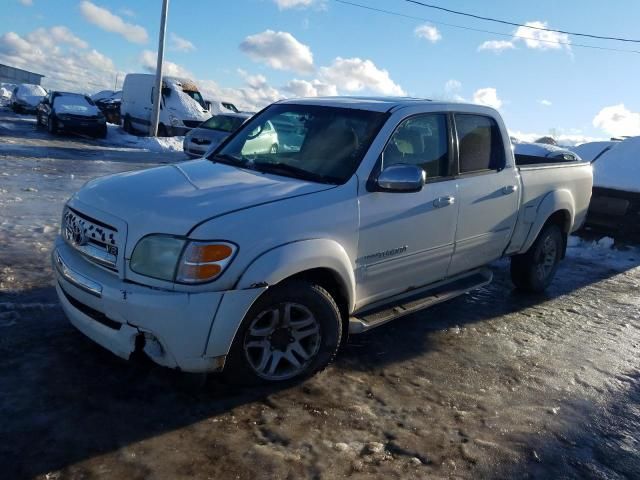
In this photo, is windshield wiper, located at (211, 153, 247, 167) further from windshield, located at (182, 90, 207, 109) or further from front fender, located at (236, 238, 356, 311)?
windshield, located at (182, 90, 207, 109)

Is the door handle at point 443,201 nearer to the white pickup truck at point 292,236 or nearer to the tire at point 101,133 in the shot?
the white pickup truck at point 292,236

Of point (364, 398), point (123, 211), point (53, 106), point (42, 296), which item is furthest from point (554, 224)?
point (53, 106)

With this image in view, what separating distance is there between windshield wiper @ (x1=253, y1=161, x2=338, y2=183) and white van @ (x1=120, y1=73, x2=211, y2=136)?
20.4 meters

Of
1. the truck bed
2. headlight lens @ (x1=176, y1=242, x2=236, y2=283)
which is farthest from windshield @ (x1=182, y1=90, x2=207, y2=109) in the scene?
headlight lens @ (x1=176, y1=242, x2=236, y2=283)

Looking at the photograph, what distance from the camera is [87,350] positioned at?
3.78 m

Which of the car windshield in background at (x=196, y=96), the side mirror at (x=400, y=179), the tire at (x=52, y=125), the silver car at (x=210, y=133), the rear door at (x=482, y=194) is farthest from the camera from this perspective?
the car windshield in background at (x=196, y=96)

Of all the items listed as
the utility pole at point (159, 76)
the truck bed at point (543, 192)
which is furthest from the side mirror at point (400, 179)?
the utility pole at point (159, 76)

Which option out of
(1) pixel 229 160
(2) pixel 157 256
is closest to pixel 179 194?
(2) pixel 157 256

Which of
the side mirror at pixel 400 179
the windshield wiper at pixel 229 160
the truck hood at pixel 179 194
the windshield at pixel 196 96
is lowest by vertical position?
the truck hood at pixel 179 194

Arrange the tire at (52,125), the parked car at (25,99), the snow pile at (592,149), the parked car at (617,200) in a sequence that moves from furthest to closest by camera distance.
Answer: the parked car at (25,99) → the tire at (52,125) → the snow pile at (592,149) → the parked car at (617,200)

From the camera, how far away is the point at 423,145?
170 inches

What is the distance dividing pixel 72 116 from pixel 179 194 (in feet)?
65.4

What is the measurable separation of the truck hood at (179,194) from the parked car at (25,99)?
35225 mm

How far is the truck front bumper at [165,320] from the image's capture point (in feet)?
9.78
